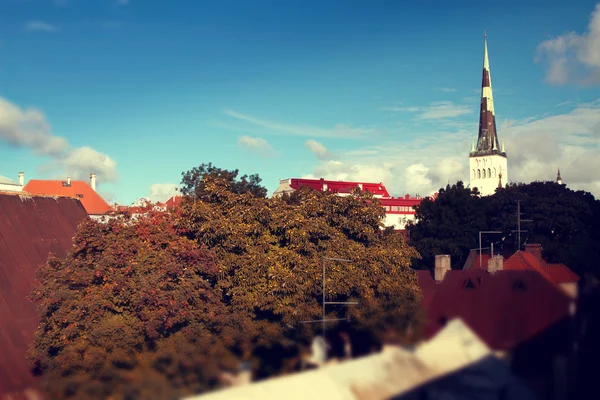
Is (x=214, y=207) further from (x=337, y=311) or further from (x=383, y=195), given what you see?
(x=383, y=195)

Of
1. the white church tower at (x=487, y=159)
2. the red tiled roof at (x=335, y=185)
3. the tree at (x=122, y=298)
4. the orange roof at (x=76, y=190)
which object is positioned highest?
the white church tower at (x=487, y=159)

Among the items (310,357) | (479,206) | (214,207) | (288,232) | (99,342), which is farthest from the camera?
(479,206)

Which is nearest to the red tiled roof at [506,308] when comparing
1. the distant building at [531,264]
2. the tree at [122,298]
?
the tree at [122,298]

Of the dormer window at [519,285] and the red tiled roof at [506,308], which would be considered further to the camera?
the dormer window at [519,285]

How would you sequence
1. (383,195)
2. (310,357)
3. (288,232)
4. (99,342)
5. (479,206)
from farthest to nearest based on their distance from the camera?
(383,195)
(479,206)
(288,232)
(99,342)
(310,357)

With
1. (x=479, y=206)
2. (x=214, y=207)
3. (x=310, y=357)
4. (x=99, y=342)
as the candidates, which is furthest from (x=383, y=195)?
(x=310, y=357)

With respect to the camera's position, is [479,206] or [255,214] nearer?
[255,214]

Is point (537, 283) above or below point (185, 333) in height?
above

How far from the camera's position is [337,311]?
13.8m

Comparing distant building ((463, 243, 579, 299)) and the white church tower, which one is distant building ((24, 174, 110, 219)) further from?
the white church tower

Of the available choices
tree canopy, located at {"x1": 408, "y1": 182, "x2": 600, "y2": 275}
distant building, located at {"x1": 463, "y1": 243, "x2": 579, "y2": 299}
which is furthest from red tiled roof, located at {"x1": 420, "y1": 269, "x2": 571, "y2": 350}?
tree canopy, located at {"x1": 408, "y1": 182, "x2": 600, "y2": 275}

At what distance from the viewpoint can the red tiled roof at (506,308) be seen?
7.78 feet

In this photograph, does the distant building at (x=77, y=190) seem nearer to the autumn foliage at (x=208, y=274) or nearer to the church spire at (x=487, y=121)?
the autumn foliage at (x=208, y=274)

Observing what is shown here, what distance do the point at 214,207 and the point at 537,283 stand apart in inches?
591
